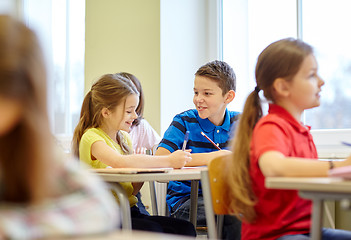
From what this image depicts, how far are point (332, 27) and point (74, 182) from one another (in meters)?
2.54

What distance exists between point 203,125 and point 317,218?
1.44m

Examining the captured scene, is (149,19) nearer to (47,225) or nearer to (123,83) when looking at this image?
(123,83)

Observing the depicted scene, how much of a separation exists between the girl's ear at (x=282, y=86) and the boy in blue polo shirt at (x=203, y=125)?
86cm

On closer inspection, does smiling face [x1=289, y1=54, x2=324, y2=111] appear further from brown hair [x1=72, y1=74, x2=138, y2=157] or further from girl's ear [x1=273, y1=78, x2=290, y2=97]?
brown hair [x1=72, y1=74, x2=138, y2=157]

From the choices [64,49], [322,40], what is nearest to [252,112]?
[322,40]

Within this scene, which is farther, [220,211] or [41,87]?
[220,211]

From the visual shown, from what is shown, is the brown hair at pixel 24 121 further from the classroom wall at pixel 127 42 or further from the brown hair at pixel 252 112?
the classroom wall at pixel 127 42

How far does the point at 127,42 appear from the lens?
3436 millimetres

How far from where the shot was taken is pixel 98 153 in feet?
6.95

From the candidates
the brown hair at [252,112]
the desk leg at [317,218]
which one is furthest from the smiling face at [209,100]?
the desk leg at [317,218]

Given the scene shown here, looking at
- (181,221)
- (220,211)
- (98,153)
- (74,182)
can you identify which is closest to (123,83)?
(98,153)

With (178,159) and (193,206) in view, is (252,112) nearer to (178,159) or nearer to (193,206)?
(178,159)

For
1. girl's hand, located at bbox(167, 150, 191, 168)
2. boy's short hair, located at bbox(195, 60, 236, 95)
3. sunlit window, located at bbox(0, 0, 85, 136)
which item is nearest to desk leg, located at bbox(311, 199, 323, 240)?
girl's hand, located at bbox(167, 150, 191, 168)

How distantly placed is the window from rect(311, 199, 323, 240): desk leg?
5.64 feet
